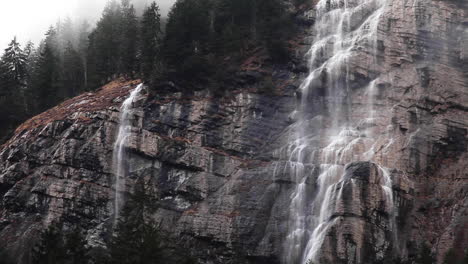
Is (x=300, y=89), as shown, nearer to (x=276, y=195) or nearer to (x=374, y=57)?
(x=374, y=57)

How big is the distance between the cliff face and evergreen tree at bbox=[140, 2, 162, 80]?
3.90m

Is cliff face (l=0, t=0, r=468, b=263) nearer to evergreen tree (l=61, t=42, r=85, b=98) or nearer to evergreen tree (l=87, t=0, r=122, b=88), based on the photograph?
evergreen tree (l=87, t=0, r=122, b=88)

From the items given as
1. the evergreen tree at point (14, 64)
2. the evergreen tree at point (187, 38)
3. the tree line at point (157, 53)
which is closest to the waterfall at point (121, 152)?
the tree line at point (157, 53)

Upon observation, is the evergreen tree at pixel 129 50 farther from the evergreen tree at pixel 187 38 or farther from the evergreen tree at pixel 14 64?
the evergreen tree at pixel 14 64

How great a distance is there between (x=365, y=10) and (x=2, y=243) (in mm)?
40049

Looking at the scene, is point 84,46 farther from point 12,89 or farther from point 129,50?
point 129,50

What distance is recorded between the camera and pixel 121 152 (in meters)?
58.1

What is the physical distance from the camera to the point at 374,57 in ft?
191

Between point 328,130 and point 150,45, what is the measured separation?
22912 millimetres

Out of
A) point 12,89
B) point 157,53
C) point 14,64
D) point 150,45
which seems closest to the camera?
point 157,53

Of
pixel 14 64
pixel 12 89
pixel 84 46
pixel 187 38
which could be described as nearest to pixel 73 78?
pixel 12 89

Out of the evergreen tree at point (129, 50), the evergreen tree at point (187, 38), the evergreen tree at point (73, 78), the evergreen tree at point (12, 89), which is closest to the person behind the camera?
the evergreen tree at point (187, 38)

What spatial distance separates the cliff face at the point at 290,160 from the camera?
48625 millimetres

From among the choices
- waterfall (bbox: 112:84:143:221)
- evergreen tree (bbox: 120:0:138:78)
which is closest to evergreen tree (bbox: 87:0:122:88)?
evergreen tree (bbox: 120:0:138:78)
